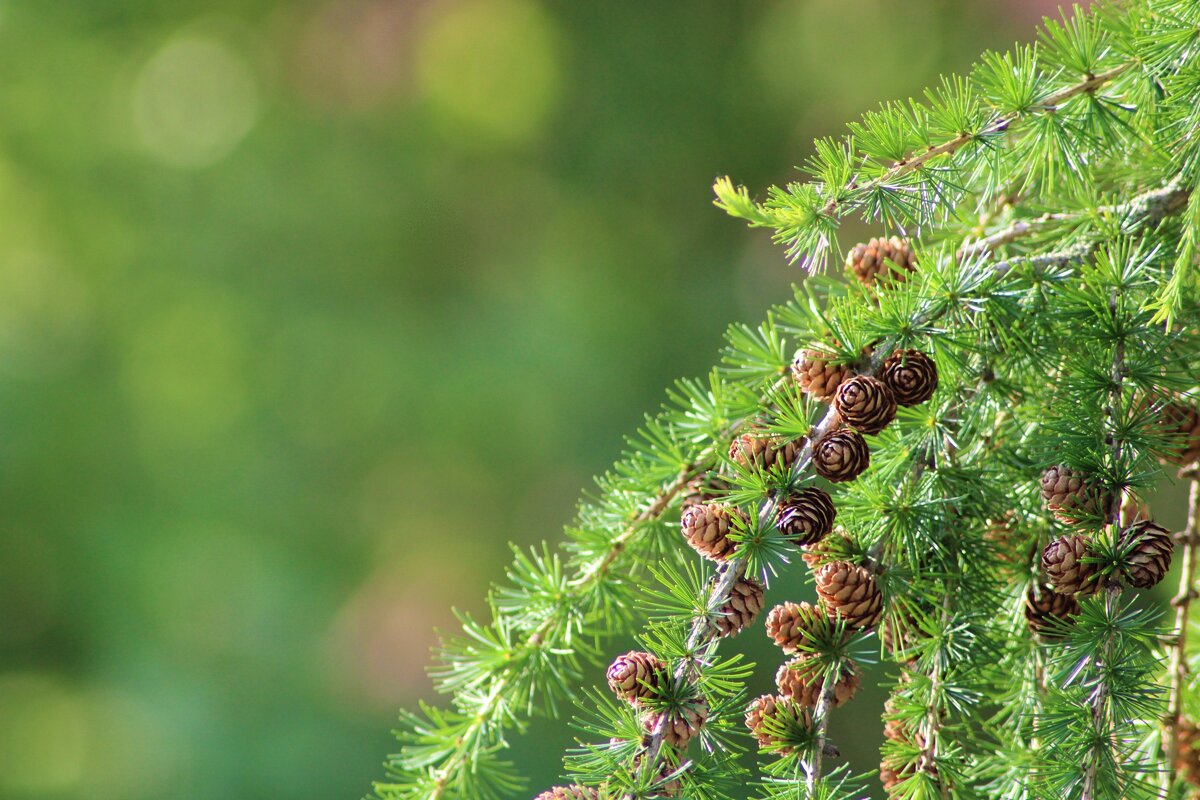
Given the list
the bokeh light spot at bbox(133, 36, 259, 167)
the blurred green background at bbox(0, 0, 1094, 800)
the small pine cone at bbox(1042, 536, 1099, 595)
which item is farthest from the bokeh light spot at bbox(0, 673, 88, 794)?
the small pine cone at bbox(1042, 536, 1099, 595)

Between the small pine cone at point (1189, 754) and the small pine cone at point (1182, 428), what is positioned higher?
the small pine cone at point (1182, 428)

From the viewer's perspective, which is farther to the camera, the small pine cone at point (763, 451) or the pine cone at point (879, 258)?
the pine cone at point (879, 258)

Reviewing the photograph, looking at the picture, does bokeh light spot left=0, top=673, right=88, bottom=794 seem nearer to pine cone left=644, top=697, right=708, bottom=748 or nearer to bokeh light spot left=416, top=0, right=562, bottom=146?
bokeh light spot left=416, top=0, right=562, bottom=146

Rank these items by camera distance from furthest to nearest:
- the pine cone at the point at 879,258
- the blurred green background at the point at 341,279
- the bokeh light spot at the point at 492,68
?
the bokeh light spot at the point at 492,68, the blurred green background at the point at 341,279, the pine cone at the point at 879,258

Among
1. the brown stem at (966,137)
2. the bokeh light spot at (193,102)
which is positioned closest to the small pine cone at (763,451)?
the brown stem at (966,137)

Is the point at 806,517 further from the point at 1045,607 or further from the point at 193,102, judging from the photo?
the point at 193,102

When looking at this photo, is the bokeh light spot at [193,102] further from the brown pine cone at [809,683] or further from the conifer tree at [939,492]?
the brown pine cone at [809,683]

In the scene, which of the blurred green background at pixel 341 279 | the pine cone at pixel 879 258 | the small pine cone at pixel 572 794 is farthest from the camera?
the blurred green background at pixel 341 279

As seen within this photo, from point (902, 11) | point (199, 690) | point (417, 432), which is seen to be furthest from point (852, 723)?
point (902, 11)

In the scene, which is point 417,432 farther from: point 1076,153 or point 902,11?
point 1076,153
